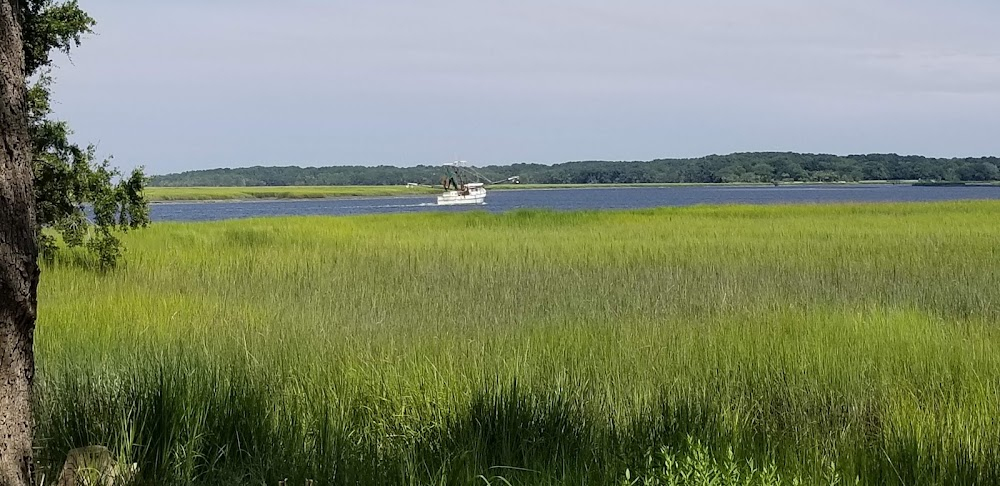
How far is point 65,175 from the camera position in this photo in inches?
488

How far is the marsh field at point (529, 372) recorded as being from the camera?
14.2 ft

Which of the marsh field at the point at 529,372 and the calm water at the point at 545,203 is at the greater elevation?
the marsh field at the point at 529,372

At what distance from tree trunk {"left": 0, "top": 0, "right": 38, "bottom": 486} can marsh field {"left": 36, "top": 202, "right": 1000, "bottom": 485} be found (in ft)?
3.21

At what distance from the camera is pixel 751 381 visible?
6195 millimetres

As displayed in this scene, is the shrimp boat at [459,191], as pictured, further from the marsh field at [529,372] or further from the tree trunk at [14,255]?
the tree trunk at [14,255]

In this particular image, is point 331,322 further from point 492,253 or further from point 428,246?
point 428,246

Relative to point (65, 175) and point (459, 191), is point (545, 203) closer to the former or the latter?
point (459, 191)

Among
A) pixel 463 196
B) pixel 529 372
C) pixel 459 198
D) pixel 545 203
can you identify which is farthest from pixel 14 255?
pixel 545 203

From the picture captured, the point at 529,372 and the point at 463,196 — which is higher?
the point at 529,372

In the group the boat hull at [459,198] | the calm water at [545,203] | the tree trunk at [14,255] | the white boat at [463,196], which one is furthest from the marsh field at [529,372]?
the white boat at [463,196]

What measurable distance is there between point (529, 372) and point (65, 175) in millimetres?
9181

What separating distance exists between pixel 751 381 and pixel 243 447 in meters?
3.47

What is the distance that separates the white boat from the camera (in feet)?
264

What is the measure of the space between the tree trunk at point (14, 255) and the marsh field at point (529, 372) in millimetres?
979
